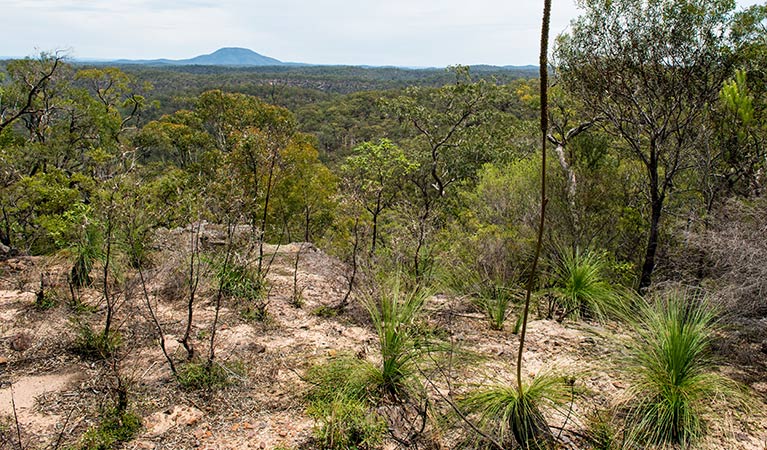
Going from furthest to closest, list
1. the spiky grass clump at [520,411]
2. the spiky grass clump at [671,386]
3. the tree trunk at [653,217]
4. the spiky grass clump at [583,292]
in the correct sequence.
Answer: the tree trunk at [653,217]
the spiky grass clump at [583,292]
the spiky grass clump at [671,386]
the spiky grass clump at [520,411]

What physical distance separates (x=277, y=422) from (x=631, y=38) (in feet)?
22.8

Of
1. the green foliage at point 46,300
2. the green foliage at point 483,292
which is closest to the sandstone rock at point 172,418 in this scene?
the green foliage at point 46,300

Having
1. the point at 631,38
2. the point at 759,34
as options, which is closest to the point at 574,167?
the point at 631,38

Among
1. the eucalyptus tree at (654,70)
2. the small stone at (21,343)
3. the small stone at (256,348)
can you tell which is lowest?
the small stone at (256,348)

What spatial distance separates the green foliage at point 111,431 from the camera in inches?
132

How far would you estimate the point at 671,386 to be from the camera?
3.39 m

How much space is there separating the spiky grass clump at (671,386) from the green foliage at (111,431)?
356 cm

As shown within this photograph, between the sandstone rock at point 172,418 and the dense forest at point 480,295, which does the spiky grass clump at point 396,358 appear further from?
the sandstone rock at point 172,418

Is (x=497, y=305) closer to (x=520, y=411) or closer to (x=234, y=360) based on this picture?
(x=520, y=411)

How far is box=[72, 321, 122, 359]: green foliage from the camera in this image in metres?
4.59

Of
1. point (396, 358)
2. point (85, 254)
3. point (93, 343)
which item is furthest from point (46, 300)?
point (396, 358)

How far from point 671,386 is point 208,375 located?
145 inches

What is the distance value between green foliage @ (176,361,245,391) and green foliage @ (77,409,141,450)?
52 cm

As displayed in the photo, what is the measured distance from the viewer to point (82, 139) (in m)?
14.8
